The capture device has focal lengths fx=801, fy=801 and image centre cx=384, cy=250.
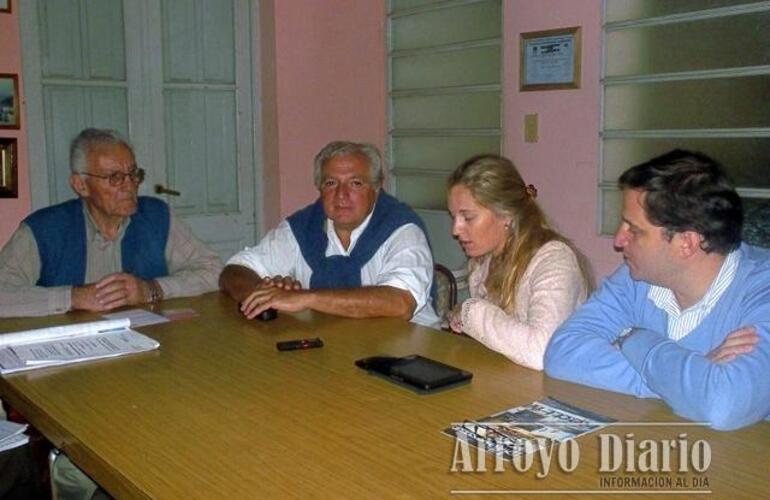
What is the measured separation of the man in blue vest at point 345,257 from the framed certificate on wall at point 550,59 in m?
1.31

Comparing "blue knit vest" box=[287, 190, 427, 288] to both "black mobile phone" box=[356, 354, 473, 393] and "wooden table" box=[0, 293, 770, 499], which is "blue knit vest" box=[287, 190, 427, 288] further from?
"black mobile phone" box=[356, 354, 473, 393]

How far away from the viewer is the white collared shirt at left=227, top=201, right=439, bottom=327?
238 cm

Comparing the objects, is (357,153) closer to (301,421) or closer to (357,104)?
(301,421)

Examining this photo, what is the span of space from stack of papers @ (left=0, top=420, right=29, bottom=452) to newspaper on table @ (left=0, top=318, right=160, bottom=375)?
0.61 feet

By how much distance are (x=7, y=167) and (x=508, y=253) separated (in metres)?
2.48

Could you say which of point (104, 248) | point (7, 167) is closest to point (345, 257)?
point (104, 248)

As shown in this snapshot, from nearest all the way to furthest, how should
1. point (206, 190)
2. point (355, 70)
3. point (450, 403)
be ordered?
point (450, 403) → point (206, 190) → point (355, 70)

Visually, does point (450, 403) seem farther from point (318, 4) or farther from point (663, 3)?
point (318, 4)

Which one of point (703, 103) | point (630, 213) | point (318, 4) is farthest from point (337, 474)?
point (318, 4)

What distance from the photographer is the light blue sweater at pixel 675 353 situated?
134 centimetres

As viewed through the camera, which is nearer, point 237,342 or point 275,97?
point 237,342

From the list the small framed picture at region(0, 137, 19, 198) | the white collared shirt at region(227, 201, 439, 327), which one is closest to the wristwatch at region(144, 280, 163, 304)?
the white collared shirt at region(227, 201, 439, 327)

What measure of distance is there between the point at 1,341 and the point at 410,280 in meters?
1.10

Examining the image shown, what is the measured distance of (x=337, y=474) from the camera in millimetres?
1217
